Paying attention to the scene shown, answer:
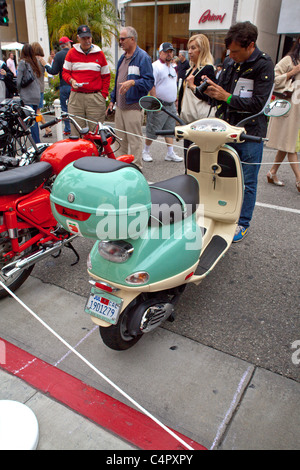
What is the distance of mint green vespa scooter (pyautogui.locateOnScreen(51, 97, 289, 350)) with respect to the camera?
187 centimetres

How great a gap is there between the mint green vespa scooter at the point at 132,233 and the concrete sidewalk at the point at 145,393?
0.81 ft

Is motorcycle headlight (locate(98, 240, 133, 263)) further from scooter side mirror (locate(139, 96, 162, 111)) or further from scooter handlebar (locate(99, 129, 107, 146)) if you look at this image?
scooter handlebar (locate(99, 129, 107, 146))

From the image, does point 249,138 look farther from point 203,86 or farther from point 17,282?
point 17,282

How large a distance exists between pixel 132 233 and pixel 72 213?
338 mm

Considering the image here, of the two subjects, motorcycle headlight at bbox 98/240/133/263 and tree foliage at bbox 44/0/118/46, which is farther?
tree foliage at bbox 44/0/118/46

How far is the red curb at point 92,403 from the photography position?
1912 mm

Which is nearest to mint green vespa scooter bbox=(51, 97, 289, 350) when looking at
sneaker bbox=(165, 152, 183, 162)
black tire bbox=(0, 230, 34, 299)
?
black tire bbox=(0, 230, 34, 299)

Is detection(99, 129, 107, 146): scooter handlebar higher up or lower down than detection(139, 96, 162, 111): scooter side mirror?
lower down

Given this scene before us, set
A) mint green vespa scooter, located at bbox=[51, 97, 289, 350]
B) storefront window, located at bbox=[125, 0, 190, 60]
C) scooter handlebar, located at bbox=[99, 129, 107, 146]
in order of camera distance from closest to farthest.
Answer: mint green vespa scooter, located at bbox=[51, 97, 289, 350]
scooter handlebar, located at bbox=[99, 129, 107, 146]
storefront window, located at bbox=[125, 0, 190, 60]

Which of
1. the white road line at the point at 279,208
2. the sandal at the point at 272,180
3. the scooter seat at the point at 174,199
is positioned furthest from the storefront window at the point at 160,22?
the scooter seat at the point at 174,199

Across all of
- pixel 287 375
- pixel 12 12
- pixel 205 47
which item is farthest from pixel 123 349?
pixel 12 12

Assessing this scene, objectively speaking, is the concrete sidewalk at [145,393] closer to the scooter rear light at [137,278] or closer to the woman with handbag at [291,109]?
the scooter rear light at [137,278]

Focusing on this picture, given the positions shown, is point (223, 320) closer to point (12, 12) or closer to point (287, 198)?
point (287, 198)

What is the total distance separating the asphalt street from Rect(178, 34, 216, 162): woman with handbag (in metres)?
1.29
